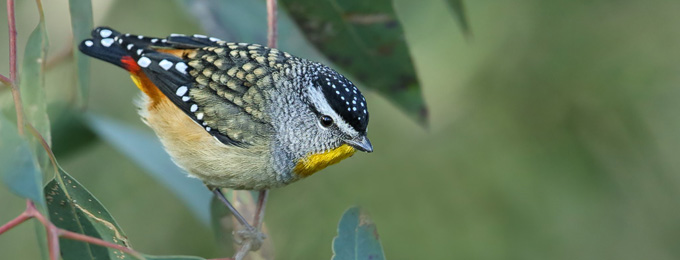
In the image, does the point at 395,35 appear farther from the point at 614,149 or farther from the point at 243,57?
the point at 614,149

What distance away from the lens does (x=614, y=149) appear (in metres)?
5.30

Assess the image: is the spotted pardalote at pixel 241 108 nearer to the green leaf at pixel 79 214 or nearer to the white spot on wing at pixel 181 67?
the white spot on wing at pixel 181 67

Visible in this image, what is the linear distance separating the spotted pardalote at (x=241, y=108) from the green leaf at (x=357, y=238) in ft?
1.32

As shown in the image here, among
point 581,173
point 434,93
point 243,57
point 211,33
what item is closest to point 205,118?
point 243,57

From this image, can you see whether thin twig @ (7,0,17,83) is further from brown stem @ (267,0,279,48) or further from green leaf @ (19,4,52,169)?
brown stem @ (267,0,279,48)

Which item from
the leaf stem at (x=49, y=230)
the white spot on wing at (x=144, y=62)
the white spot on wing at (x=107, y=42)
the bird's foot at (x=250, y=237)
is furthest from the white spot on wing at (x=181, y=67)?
the leaf stem at (x=49, y=230)

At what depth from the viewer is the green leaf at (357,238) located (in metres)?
2.93

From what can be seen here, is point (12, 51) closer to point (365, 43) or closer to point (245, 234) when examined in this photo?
point (245, 234)

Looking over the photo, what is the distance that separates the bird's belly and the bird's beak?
1.07ft

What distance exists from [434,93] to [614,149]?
4.25 feet

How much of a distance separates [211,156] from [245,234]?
0.44m

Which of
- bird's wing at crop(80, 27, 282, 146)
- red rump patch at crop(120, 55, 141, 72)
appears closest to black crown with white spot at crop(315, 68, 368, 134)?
bird's wing at crop(80, 27, 282, 146)

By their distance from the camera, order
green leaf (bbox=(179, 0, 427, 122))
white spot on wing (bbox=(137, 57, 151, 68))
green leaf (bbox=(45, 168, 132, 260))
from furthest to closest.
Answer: green leaf (bbox=(179, 0, 427, 122)), white spot on wing (bbox=(137, 57, 151, 68)), green leaf (bbox=(45, 168, 132, 260))

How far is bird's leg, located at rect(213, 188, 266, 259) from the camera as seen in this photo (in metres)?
3.38
